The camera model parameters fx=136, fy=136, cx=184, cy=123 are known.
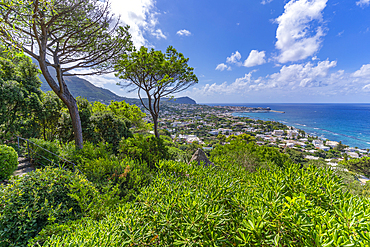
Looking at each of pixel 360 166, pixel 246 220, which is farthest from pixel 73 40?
pixel 360 166

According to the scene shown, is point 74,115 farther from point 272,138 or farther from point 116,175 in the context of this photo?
point 272,138

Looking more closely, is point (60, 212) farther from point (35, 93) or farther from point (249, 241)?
point (35, 93)

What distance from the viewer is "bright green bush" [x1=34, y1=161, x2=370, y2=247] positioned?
120cm

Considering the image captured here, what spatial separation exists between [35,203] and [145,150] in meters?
3.71

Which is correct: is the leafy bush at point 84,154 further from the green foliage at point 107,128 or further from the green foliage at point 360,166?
the green foliage at point 360,166

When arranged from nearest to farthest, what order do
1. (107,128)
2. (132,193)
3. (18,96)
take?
(132,193)
(18,96)
(107,128)

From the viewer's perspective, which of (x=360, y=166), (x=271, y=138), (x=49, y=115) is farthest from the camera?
(x=271, y=138)

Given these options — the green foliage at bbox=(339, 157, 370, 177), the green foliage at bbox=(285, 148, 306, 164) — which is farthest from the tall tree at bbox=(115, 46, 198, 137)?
the green foliage at bbox=(339, 157, 370, 177)

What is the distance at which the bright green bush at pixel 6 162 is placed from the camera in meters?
3.98

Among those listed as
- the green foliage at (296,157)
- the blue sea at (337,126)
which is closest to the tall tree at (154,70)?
the green foliage at (296,157)

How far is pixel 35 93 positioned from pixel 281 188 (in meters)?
11.3

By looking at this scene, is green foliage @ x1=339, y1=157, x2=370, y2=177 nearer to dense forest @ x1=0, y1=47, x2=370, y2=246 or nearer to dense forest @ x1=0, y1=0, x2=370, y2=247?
dense forest @ x1=0, y1=0, x2=370, y2=247

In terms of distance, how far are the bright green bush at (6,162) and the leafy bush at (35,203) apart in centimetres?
215

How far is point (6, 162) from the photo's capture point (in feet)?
13.2
